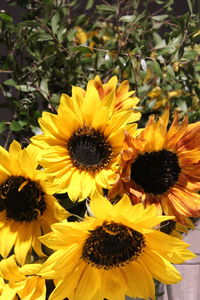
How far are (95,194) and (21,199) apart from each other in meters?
0.09

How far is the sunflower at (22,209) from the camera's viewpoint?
0.42m

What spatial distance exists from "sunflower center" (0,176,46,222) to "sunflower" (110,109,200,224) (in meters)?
0.08

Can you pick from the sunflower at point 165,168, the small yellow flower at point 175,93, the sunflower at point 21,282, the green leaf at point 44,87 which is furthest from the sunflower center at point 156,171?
the small yellow flower at point 175,93

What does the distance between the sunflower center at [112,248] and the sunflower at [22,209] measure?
0.04m

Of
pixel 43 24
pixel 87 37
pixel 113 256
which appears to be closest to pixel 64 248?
pixel 113 256

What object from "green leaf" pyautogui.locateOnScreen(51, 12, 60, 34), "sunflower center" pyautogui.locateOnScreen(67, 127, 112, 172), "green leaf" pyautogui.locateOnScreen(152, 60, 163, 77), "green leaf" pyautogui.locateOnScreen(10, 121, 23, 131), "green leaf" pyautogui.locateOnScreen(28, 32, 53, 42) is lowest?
"green leaf" pyautogui.locateOnScreen(10, 121, 23, 131)

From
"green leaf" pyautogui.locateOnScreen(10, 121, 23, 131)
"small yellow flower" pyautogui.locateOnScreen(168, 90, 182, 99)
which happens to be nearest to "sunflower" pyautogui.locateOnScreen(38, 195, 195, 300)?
"green leaf" pyautogui.locateOnScreen(10, 121, 23, 131)

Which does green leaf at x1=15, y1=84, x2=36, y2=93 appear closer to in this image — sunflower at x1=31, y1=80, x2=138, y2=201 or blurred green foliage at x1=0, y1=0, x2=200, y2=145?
blurred green foliage at x1=0, y1=0, x2=200, y2=145

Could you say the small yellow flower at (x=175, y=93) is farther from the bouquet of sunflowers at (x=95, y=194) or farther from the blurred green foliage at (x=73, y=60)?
the bouquet of sunflowers at (x=95, y=194)

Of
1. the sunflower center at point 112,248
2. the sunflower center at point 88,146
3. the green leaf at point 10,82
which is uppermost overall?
the sunflower center at point 88,146

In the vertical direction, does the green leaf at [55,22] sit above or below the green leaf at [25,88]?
above

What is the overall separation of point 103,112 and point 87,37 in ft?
1.50

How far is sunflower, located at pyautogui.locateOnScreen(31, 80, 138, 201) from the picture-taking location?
39 cm

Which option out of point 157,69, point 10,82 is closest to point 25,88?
point 10,82
